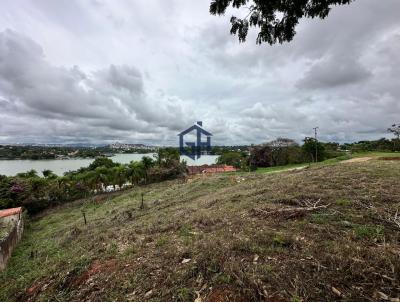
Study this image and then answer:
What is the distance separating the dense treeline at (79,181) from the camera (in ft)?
70.1

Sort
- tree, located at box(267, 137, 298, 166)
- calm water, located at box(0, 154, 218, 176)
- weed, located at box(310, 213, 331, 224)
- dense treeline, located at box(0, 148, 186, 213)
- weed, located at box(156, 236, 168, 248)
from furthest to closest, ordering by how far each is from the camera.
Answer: calm water, located at box(0, 154, 218, 176)
tree, located at box(267, 137, 298, 166)
dense treeline, located at box(0, 148, 186, 213)
weed, located at box(156, 236, 168, 248)
weed, located at box(310, 213, 331, 224)

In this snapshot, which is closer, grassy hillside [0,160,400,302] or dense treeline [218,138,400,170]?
grassy hillside [0,160,400,302]

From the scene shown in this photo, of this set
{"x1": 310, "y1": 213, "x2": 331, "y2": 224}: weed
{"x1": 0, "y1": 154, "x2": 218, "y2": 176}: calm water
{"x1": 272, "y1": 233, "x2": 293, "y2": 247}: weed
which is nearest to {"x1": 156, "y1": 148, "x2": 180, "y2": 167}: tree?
{"x1": 0, "y1": 154, "x2": 218, "y2": 176}: calm water

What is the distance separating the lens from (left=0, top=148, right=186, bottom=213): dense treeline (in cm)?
2136

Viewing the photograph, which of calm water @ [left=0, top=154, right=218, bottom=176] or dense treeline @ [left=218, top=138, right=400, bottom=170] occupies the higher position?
dense treeline @ [left=218, top=138, right=400, bottom=170]

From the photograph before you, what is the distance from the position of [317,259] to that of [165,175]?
28.1 m

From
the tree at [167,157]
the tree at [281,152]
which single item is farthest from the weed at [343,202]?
the tree at [281,152]

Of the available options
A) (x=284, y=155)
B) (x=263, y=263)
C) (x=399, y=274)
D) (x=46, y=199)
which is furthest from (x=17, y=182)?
(x=284, y=155)

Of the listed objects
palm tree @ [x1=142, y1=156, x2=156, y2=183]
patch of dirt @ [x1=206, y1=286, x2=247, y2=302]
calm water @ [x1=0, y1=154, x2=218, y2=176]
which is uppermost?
patch of dirt @ [x1=206, y1=286, x2=247, y2=302]

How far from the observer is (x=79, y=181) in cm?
2659

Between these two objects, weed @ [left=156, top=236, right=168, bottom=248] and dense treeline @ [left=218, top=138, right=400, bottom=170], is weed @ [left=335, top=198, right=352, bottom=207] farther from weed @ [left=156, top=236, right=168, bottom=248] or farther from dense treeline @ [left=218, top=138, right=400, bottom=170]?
dense treeline @ [left=218, top=138, right=400, bottom=170]

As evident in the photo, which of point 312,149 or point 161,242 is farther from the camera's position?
point 312,149

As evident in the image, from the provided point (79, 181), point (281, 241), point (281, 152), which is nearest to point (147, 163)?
point (79, 181)

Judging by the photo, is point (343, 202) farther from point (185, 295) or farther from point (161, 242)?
point (185, 295)
